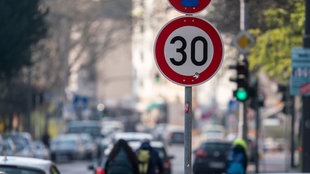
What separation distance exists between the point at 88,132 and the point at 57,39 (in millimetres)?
6594

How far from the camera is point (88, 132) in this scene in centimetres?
6619

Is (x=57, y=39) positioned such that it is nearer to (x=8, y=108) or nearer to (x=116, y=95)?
(x=8, y=108)

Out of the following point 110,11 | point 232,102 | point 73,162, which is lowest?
point 73,162

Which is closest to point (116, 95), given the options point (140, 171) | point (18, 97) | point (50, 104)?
point (50, 104)

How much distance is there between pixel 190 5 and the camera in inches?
378

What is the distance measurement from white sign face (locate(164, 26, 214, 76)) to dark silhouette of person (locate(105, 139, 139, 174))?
8.83 m

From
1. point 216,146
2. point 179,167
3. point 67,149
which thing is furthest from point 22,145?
point 67,149

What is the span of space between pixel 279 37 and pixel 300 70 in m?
10.0

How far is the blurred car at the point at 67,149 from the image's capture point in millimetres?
53406

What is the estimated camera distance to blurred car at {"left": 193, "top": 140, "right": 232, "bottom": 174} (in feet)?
114

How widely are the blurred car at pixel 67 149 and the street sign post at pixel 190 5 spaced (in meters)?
43.9

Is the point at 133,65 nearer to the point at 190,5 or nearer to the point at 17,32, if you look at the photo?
the point at 17,32

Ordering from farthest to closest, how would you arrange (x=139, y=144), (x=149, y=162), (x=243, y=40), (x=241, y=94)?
(x=139, y=144) → (x=241, y=94) → (x=243, y=40) → (x=149, y=162)

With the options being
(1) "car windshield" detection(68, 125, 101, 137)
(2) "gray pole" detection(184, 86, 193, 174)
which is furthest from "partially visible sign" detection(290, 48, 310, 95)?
(1) "car windshield" detection(68, 125, 101, 137)
